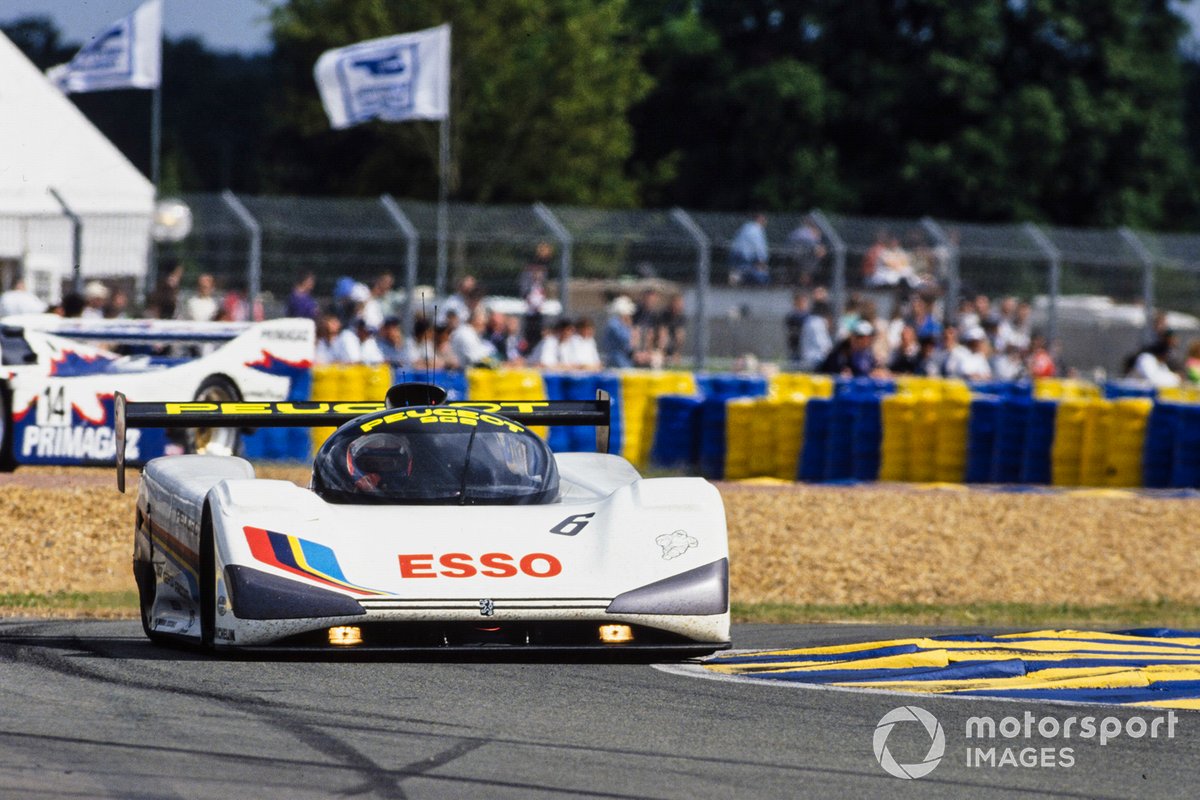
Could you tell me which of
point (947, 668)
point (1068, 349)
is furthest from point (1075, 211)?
point (947, 668)

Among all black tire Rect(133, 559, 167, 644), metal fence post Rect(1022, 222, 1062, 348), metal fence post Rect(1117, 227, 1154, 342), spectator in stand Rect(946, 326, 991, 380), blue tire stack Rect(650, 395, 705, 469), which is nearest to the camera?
black tire Rect(133, 559, 167, 644)

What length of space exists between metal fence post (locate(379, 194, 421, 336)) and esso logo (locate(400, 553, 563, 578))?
1236 cm

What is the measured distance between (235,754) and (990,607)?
7.19 m

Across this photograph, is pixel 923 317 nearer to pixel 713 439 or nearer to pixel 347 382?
pixel 713 439

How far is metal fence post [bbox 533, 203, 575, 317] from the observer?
20125 mm

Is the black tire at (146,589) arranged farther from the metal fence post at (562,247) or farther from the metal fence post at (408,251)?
the metal fence post at (562,247)

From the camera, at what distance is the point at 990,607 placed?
473 inches

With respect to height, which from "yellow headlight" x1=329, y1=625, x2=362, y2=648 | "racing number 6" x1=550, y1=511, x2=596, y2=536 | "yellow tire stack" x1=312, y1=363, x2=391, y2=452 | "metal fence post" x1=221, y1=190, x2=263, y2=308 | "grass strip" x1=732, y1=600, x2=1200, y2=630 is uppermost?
"metal fence post" x1=221, y1=190, x2=263, y2=308

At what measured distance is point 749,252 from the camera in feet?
67.8

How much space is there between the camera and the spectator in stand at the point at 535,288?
20234 mm

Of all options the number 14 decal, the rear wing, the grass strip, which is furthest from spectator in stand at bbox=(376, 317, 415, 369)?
the rear wing

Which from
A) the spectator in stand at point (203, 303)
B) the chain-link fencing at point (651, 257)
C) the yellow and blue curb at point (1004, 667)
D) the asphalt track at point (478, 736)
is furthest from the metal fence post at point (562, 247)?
the asphalt track at point (478, 736)

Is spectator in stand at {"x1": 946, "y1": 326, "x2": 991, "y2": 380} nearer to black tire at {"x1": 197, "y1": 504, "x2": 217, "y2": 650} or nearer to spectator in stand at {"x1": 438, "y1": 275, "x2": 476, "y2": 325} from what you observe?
spectator in stand at {"x1": 438, "y1": 275, "x2": 476, "y2": 325}

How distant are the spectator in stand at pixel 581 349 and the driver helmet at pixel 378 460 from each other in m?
11.1
